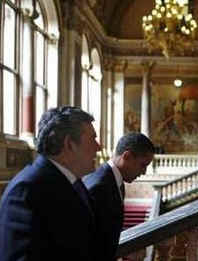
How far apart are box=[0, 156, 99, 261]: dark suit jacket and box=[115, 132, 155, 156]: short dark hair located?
127 centimetres

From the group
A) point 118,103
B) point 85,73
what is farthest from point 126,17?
point 85,73

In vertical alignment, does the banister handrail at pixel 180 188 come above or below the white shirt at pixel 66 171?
below

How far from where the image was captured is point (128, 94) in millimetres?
21531

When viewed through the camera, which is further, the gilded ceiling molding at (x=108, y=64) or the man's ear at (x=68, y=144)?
the gilded ceiling molding at (x=108, y=64)

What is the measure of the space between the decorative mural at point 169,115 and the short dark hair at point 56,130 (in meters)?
19.0

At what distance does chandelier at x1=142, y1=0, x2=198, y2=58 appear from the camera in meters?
15.7

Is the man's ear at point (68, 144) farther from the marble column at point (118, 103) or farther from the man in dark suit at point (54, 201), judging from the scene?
the marble column at point (118, 103)

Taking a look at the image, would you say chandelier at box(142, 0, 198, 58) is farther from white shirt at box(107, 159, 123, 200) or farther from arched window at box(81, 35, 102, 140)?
white shirt at box(107, 159, 123, 200)

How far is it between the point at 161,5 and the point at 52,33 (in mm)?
3432

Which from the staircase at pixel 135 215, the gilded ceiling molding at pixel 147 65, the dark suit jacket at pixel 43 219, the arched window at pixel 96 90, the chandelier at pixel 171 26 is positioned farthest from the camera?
the gilded ceiling molding at pixel 147 65

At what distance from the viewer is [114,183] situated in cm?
310

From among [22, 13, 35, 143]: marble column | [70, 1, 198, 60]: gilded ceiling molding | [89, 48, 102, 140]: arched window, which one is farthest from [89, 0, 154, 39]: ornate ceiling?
[22, 13, 35, 143]: marble column

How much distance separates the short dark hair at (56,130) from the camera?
209cm

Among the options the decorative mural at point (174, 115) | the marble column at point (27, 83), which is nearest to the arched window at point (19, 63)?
the marble column at point (27, 83)
